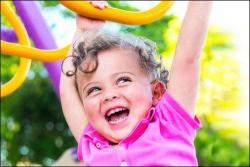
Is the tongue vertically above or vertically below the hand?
above

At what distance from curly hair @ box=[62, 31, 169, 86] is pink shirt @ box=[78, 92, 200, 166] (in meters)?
0.08

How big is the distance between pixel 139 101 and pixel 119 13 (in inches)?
24.3

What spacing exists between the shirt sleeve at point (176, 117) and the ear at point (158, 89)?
0.05 metres

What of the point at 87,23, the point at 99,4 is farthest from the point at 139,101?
the point at 99,4

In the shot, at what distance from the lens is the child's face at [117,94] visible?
109 centimetres

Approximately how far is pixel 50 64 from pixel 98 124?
1251mm

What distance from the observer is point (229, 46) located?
7434mm

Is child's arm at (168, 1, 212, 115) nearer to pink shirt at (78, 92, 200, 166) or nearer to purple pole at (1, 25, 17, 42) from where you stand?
pink shirt at (78, 92, 200, 166)

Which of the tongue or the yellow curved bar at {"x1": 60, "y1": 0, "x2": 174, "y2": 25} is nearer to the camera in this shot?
the tongue

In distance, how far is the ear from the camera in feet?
3.83

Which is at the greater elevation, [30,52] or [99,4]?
[99,4]

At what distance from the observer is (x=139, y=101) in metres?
1.10

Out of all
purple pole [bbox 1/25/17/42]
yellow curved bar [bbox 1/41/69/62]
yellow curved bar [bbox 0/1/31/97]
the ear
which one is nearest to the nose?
the ear

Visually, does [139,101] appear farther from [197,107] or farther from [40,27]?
[197,107]
